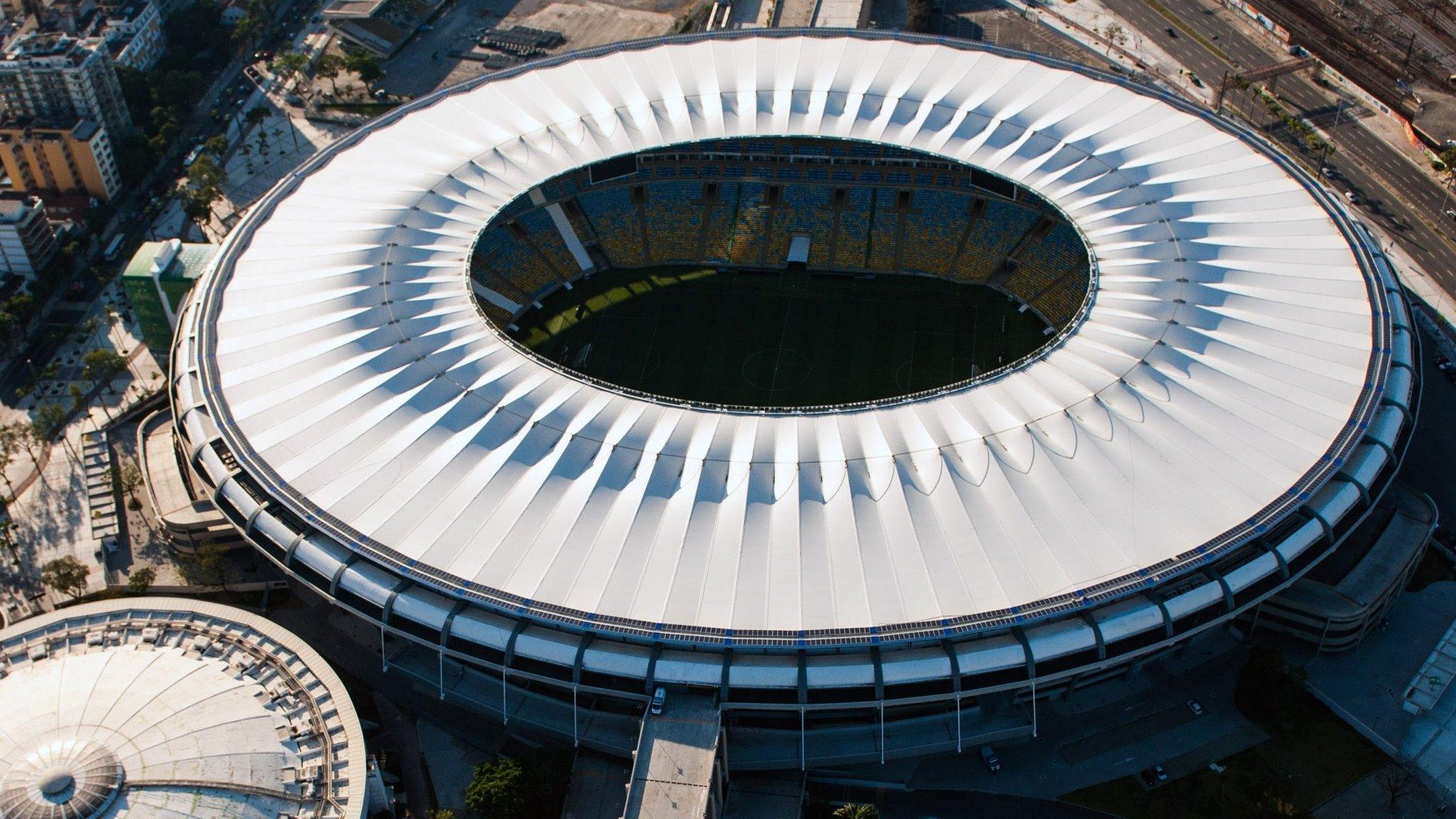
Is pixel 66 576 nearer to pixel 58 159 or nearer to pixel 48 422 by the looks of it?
pixel 48 422

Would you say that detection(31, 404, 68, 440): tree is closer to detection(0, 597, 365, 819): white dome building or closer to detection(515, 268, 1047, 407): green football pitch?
detection(0, 597, 365, 819): white dome building

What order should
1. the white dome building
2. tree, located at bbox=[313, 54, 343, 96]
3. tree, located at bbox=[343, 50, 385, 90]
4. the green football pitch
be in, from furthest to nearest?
1. tree, located at bbox=[313, 54, 343, 96]
2. tree, located at bbox=[343, 50, 385, 90]
3. the green football pitch
4. the white dome building

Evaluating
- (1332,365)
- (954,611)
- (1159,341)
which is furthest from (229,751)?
(1332,365)

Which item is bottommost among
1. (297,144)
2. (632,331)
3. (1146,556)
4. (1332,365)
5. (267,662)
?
(267,662)

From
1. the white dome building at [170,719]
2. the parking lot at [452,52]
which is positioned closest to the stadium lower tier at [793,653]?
the white dome building at [170,719]

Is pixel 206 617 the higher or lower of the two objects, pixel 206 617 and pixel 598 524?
the lower

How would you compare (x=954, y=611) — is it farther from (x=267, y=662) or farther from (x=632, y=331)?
(x=632, y=331)

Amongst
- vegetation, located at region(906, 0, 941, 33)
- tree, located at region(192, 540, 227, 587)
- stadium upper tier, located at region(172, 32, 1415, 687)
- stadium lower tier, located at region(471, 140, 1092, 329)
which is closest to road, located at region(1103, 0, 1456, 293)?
vegetation, located at region(906, 0, 941, 33)

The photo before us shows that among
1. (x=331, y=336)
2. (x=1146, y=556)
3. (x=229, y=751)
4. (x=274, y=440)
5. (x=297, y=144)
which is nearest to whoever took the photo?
(x=229, y=751)
